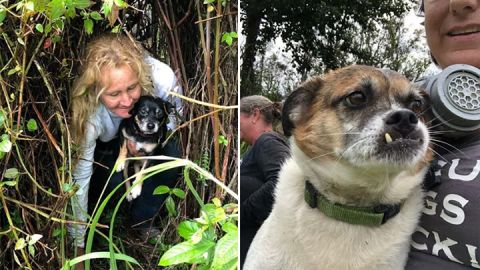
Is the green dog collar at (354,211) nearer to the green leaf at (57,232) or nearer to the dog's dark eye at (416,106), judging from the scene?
the dog's dark eye at (416,106)

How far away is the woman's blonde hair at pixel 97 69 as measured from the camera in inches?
68.3

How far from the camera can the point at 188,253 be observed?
46.6 inches

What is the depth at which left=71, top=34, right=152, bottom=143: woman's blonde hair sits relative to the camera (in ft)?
5.69

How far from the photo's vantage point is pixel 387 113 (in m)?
1.03

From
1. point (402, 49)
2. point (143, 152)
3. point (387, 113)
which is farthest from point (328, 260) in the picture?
point (143, 152)

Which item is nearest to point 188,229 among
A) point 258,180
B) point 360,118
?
point 258,180

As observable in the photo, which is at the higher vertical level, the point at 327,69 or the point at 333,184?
the point at 327,69

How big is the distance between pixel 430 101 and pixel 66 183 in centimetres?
129

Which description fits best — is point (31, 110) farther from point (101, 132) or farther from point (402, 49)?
point (402, 49)

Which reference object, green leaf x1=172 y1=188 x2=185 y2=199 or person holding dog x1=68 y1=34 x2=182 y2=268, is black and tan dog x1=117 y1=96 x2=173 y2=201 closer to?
person holding dog x1=68 y1=34 x2=182 y2=268

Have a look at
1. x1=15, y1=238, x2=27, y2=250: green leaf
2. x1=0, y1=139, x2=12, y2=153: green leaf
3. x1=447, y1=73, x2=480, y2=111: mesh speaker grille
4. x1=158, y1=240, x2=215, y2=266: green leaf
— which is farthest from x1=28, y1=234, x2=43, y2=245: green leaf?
x1=447, y1=73, x2=480, y2=111: mesh speaker grille

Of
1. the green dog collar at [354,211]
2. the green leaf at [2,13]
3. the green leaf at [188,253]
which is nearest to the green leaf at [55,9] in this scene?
the green leaf at [2,13]

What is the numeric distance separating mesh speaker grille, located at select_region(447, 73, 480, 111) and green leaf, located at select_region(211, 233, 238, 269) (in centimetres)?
51

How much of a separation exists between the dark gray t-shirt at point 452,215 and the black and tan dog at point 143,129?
0.96 metres
